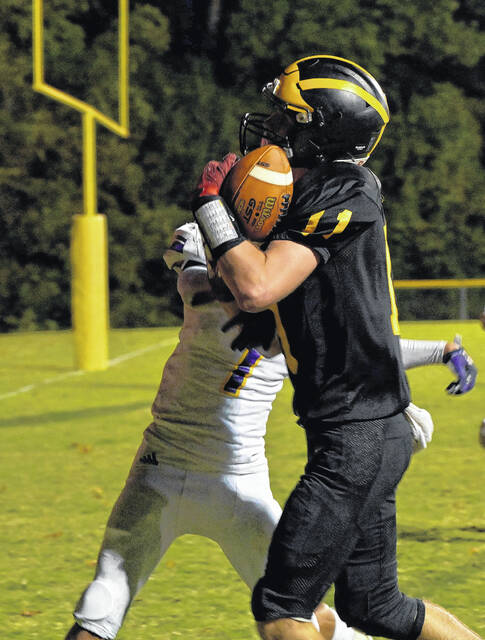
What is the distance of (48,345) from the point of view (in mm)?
19766

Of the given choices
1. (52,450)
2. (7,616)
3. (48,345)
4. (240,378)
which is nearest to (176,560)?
(7,616)

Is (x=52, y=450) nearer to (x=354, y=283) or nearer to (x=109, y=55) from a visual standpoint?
(x=354, y=283)

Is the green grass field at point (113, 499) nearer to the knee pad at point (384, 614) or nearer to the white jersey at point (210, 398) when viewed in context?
the white jersey at point (210, 398)

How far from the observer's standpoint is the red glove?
3.07 m

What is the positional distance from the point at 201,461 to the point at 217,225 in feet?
2.99

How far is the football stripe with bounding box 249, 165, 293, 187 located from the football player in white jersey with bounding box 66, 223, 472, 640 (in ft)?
2.08

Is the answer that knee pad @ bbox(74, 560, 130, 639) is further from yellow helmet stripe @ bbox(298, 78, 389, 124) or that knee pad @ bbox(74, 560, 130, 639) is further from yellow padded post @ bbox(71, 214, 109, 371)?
yellow padded post @ bbox(71, 214, 109, 371)

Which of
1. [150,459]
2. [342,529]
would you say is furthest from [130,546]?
[342,529]

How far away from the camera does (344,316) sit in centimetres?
306

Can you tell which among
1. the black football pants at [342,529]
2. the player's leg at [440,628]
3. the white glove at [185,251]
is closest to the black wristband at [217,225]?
the black football pants at [342,529]

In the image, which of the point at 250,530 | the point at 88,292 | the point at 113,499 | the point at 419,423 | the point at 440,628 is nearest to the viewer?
the point at 440,628

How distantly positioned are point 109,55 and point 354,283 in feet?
87.5

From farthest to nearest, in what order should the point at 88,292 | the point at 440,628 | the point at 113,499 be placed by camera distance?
the point at 88,292, the point at 113,499, the point at 440,628

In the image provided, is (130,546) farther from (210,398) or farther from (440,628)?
(440,628)
